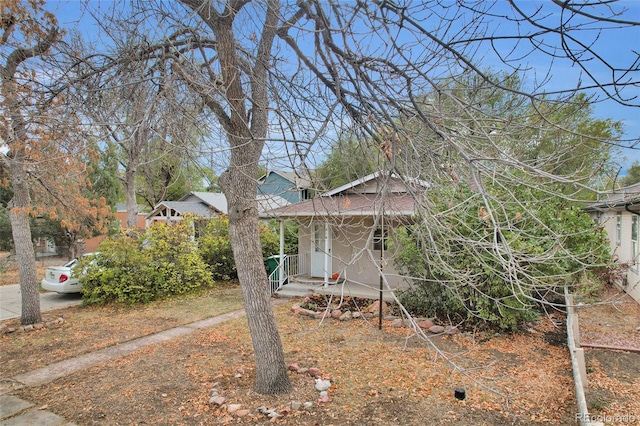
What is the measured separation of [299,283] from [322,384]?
6.77m

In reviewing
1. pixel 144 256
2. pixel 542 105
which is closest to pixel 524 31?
pixel 542 105

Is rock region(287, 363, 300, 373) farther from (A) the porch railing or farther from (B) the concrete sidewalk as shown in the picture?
(A) the porch railing

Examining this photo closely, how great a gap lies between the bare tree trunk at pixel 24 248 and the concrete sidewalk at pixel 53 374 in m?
2.67

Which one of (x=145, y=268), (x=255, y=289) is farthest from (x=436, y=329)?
(x=145, y=268)

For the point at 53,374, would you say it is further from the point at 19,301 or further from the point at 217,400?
the point at 19,301

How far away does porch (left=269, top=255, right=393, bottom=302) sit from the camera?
10068 millimetres

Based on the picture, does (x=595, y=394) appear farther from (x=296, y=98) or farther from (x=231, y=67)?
(x=231, y=67)

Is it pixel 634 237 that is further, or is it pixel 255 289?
pixel 634 237

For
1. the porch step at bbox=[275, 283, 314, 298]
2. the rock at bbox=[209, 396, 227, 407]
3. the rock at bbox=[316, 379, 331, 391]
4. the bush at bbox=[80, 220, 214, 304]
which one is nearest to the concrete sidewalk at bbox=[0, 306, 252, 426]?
the rock at bbox=[209, 396, 227, 407]

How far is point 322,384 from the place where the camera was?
15.3 feet

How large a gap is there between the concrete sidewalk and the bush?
9.61 ft

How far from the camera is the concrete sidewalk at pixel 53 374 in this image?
13.4 feet

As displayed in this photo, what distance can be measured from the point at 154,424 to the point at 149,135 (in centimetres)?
308

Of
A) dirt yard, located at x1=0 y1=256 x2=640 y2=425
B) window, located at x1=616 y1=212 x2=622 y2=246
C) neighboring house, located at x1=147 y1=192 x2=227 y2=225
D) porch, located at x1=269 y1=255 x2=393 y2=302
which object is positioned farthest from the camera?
neighboring house, located at x1=147 y1=192 x2=227 y2=225
